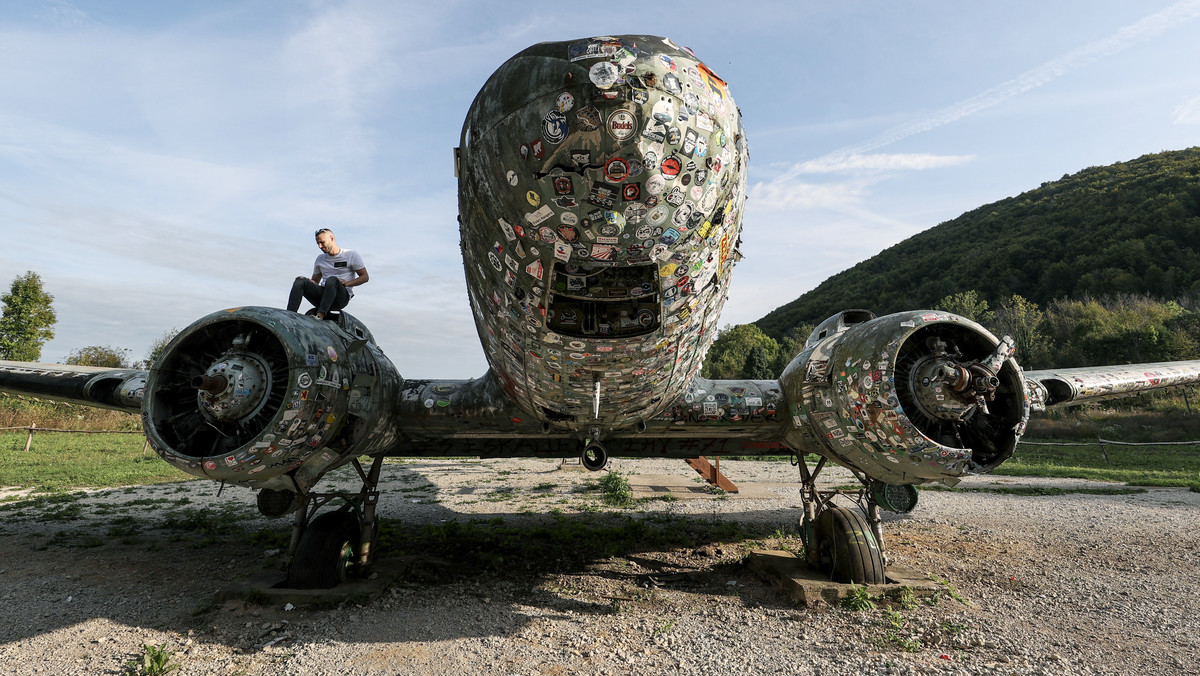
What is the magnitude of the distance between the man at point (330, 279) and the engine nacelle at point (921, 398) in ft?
16.4

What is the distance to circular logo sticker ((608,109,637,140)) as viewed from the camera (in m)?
2.52

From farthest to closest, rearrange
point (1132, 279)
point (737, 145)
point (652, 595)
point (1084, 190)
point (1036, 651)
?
point (1084, 190), point (1132, 279), point (652, 595), point (1036, 651), point (737, 145)

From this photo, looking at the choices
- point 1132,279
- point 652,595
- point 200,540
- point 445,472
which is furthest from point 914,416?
point 1132,279

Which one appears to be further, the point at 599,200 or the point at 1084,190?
the point at 1084,190

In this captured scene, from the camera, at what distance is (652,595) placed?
621cm

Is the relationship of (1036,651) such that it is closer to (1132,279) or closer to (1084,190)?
(1132,279)

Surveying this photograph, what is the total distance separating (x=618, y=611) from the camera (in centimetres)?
563

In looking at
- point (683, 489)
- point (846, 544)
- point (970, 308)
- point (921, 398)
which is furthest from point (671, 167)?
point (970, 308)

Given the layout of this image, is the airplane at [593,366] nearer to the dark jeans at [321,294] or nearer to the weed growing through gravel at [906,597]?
the dark jeans at [321,294]

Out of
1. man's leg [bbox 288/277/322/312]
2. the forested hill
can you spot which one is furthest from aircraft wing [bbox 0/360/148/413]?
the forested hill

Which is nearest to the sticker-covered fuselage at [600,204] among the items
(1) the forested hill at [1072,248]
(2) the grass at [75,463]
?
(2) the grass at [75,463]

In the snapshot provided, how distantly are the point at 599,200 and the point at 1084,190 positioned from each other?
94.2 m

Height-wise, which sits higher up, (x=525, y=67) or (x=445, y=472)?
(x=525, y=67)

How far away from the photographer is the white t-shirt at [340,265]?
6.33 meters
